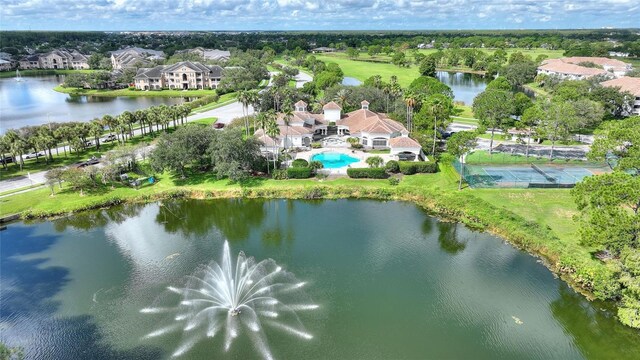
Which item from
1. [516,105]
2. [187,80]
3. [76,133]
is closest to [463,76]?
[516,105]

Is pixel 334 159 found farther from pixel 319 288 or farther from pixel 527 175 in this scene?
pixel 319 288

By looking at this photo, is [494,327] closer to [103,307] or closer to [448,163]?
[103,307]

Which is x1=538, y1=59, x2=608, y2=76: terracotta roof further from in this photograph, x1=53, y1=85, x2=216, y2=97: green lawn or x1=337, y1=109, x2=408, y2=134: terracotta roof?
x1=53, y1=85, x2=216, y2=97: green lawn

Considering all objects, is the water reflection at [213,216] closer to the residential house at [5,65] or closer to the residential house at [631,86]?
the residential house at [631,86]

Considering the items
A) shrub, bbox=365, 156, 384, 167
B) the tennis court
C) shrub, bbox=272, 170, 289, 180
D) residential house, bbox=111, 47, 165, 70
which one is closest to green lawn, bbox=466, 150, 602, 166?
the tennis court

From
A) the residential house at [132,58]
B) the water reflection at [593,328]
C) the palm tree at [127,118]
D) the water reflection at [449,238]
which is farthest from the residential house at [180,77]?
the water reflection at [593,328]

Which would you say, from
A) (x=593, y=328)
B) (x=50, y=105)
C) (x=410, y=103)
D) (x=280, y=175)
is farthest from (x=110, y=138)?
(x=593, y=328)
